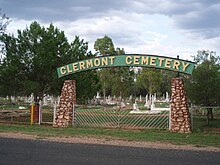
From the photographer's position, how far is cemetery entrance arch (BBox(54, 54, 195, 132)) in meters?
16.4

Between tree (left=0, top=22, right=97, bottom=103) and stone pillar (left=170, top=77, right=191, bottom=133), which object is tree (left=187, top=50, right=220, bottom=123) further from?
tree (left=0, top=22, right=97, bottom=103)

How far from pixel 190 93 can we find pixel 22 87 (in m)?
13.0

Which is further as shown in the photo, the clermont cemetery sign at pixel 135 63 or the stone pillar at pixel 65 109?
the stone pillar at pixel 65 109

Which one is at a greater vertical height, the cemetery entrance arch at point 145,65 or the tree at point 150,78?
the tree at point 150,78

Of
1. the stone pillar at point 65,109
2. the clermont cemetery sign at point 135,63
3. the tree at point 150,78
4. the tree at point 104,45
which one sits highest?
the tree at point 104,45

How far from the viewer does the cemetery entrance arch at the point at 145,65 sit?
16.4m

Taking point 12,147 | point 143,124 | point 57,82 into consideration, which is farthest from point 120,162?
point 57,82

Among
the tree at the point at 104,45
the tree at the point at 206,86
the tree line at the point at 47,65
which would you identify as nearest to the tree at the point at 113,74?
the tree at the point at 104,45

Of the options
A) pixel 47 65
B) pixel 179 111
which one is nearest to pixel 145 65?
pixel 179 111

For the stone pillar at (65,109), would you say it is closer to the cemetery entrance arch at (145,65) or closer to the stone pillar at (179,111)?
the cemetery entrance arch at (145,65)

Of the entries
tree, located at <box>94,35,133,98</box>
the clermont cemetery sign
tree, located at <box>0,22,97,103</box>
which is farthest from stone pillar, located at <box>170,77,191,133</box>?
tree, located at <box>94,35,133,98</box>

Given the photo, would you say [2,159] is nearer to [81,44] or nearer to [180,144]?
[180,144]

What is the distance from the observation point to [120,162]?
7.85 meters

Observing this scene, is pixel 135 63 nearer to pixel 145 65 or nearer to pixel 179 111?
pixel 145 65
